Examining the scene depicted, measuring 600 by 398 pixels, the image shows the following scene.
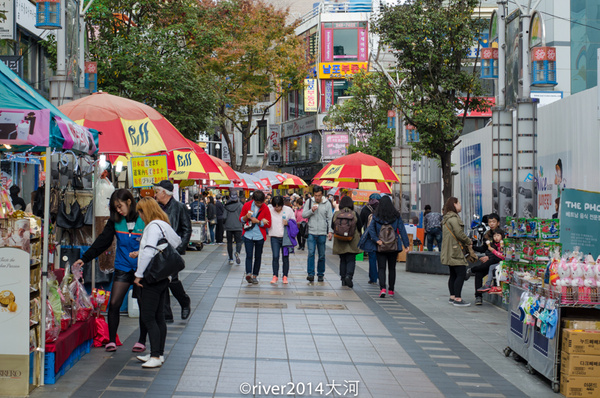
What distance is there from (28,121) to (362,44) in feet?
172

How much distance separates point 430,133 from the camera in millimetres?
22547

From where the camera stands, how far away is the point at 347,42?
57812mm

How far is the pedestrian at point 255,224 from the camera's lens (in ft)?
49.0

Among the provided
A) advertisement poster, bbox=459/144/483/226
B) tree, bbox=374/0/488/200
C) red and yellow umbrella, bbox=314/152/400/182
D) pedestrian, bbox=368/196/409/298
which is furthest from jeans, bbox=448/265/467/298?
advertisement poster, bbox=459/144/483/226

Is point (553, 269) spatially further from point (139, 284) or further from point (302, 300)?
point (302, 300)

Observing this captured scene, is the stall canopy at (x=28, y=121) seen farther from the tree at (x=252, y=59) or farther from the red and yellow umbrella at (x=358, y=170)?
the tree at (x=252, y=59)

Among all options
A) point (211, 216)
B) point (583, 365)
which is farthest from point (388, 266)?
point (211, 216)

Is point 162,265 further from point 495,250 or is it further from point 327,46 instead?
point 327,46

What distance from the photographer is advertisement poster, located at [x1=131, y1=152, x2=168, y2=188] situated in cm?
1202

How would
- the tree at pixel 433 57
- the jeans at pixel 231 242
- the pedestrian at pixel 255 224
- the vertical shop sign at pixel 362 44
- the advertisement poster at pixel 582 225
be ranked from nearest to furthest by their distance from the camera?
the advertisement poster at pixel 582 225 < the pedestrian at pixel 255 224 < the jeans at pixel 231 242 < the tree at pixel 433 57 < the vertical shop sign at pixel 362 44

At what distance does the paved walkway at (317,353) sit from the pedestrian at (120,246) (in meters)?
0.35

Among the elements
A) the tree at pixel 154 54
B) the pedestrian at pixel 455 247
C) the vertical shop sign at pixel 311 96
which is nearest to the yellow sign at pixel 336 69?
the vertical shop sign at pixel 311 96

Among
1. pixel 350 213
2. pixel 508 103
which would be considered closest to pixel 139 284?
pixel 350 213

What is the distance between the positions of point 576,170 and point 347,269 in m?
4.96
